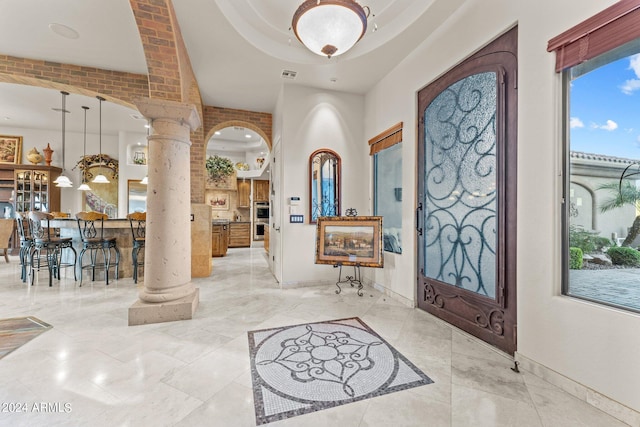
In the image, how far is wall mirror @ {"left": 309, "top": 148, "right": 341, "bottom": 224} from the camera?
176 inches

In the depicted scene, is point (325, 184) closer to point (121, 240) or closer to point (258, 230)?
point (121, 240)

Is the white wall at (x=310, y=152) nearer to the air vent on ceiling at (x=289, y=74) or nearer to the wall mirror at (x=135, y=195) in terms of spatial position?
the air vent on ceiling at (x=289, y=74)

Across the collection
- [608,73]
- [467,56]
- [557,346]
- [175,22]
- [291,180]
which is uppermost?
[175,22]

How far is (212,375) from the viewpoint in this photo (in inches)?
76.3

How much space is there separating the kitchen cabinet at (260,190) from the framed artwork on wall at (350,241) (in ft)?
19.8

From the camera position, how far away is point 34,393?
1.71m

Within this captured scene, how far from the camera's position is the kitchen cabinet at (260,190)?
970 centimetres

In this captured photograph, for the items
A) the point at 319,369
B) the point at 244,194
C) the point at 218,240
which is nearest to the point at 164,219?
the point at 319,369

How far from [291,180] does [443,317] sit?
2.83m

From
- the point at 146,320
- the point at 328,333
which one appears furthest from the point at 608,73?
the point at 146,320

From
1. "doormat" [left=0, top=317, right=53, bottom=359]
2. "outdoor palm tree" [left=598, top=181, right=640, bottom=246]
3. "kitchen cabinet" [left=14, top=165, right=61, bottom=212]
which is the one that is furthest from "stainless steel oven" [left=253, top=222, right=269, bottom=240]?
"outdoor palm tree" [left=598, top=181, right=640, bottom=246]

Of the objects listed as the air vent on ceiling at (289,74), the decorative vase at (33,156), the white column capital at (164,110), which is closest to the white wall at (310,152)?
the air vent on ceiling at (289,74)

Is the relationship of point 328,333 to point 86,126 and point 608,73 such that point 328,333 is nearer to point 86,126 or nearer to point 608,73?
point 608,73

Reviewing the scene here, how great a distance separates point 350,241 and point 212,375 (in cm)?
244
